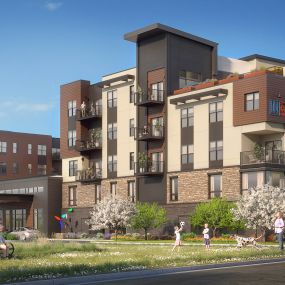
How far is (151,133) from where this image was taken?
5897 cm

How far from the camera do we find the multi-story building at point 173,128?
5116 cm

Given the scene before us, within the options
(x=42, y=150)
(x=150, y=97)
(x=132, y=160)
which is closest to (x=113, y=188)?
(x=132, y=160)

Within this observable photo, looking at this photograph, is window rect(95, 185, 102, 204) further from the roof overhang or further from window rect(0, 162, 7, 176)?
window rect(0, 162, 7, 176)

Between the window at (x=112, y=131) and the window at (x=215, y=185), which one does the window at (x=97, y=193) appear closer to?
the window at (x=112, y=131)

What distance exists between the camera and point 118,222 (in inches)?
2212

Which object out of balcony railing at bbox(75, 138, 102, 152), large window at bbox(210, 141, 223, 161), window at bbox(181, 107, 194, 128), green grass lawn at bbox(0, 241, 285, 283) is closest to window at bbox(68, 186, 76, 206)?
balcony railing at bbox(75, 138, 102, 152)

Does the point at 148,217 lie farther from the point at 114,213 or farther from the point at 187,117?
the point at 187,117

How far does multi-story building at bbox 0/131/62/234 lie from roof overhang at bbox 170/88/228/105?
23.1m

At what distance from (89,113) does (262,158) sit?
25.6 m

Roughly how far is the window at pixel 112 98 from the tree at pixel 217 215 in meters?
20.1

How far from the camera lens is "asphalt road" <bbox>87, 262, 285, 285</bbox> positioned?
668 inches

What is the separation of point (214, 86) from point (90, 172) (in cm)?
2095

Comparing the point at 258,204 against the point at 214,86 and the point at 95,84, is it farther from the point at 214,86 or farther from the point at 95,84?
the point at 95,84

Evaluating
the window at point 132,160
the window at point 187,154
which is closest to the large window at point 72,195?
the window at point 132,160
